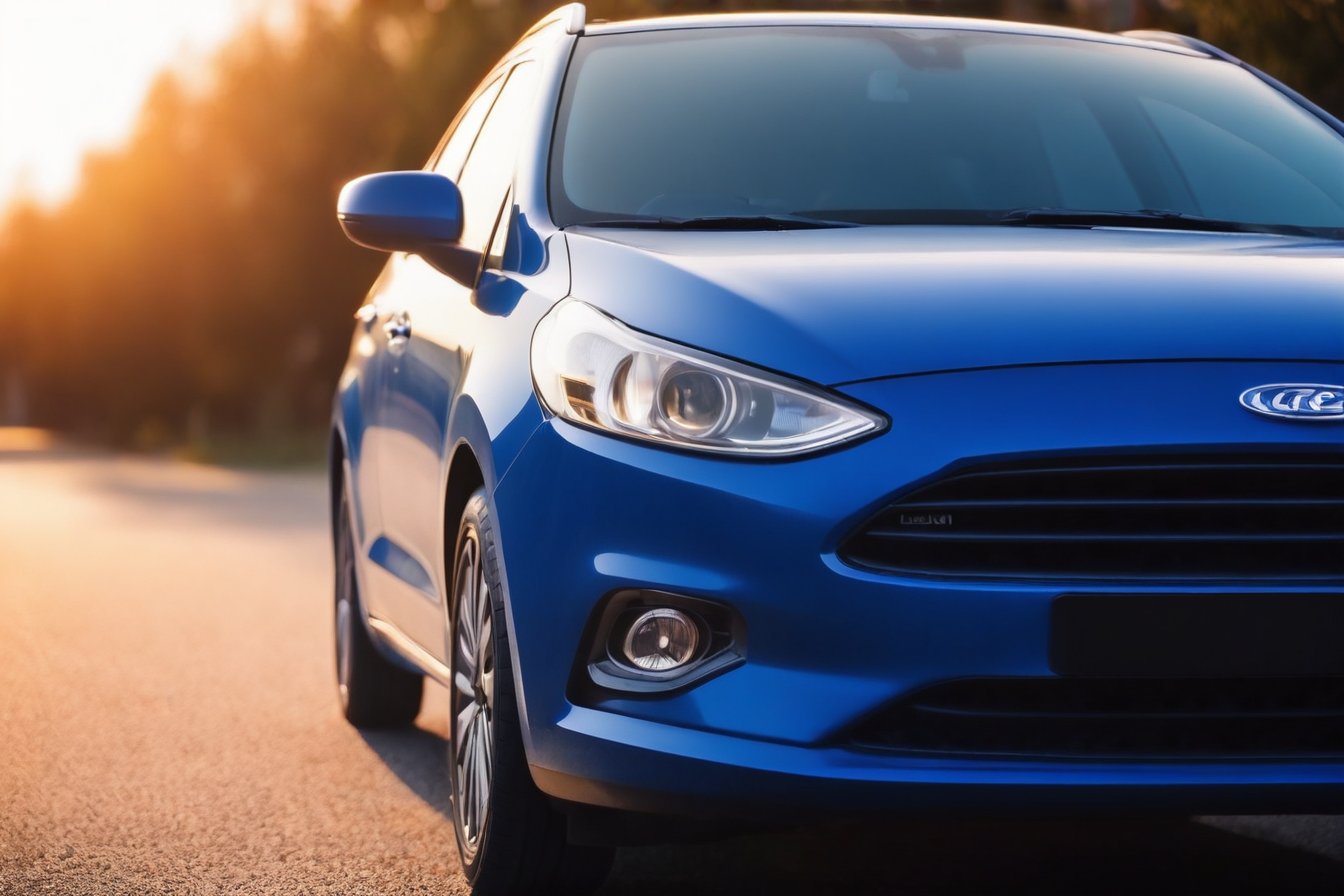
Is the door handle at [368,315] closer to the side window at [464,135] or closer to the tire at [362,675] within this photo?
the side window at [464,135]

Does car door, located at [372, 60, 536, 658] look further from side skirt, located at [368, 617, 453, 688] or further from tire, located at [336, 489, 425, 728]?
tire, located at [336, 489, 425, 728]

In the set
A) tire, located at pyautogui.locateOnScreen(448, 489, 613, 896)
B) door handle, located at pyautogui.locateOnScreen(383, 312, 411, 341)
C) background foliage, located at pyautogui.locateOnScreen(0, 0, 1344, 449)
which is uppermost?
door handle, located at pyautogui.locateOnScreen(383, 312, 411, 341)

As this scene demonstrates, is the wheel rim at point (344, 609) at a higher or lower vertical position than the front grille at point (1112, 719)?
lower

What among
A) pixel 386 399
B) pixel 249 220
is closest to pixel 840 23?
pixel 386 399

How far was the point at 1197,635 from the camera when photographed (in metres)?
3.34

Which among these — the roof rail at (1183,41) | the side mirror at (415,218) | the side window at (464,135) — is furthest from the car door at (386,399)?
the roof rail at (1183,41)

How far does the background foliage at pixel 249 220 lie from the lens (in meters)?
41.1

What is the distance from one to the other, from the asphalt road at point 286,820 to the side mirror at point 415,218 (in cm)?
130

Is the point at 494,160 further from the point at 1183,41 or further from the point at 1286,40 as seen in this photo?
the point at 1286,40

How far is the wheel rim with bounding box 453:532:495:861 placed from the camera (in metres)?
4.15

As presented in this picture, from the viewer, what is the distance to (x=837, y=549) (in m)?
3.34

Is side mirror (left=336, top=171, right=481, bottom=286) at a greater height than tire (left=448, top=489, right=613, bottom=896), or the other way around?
side mirror (left=336, top=171, right=481, bottom=286)

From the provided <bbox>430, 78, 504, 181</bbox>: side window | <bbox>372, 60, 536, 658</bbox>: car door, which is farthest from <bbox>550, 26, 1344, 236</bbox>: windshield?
<bbox>430, 78, 504, 181</bbox>: side window

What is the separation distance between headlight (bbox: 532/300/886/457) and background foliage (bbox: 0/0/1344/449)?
2551 centimetres
